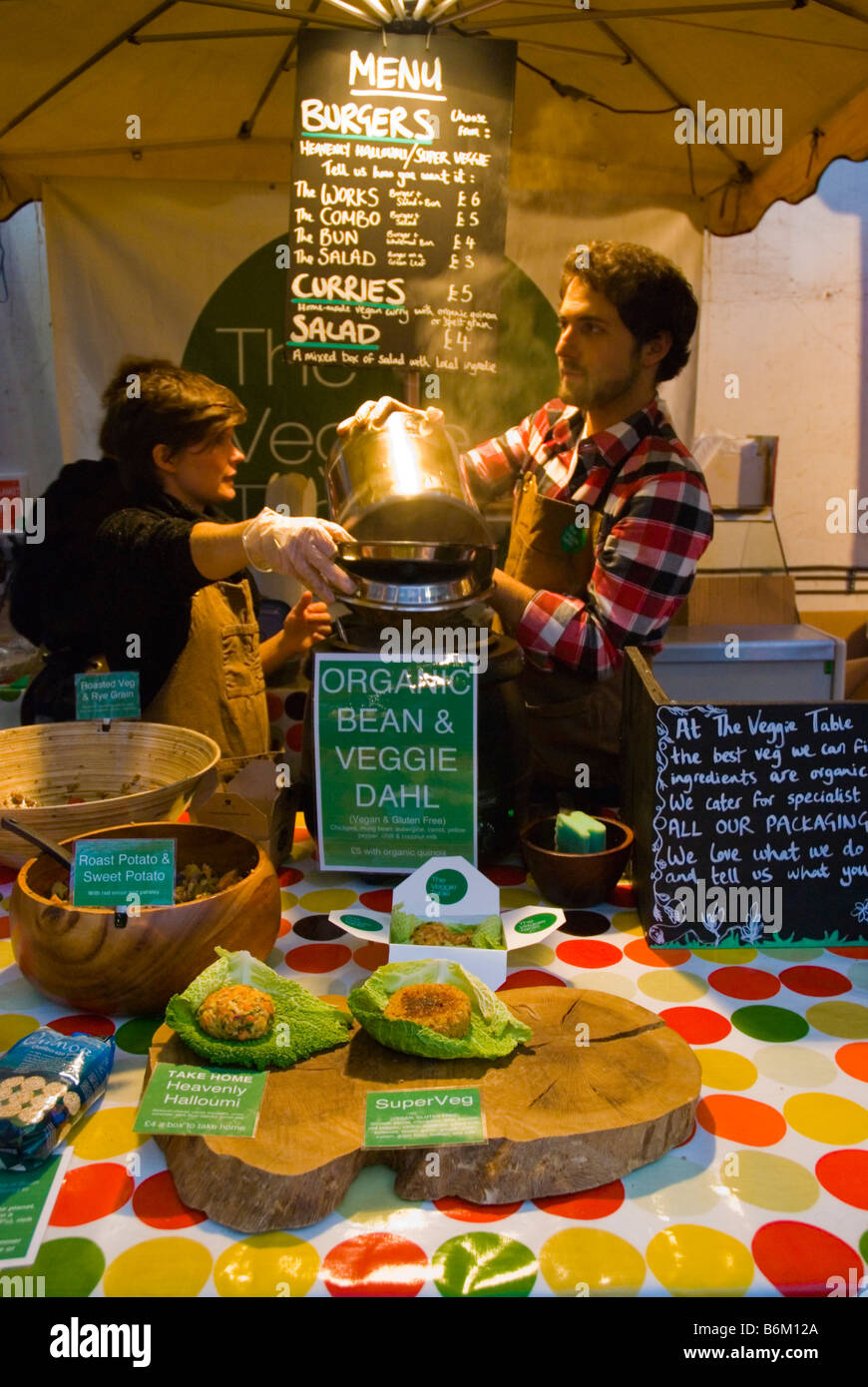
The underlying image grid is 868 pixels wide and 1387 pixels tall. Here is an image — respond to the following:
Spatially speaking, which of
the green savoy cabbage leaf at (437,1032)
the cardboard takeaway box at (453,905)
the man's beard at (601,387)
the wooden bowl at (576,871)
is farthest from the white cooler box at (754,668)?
the green savoy cabbage leaf at (437,1032)

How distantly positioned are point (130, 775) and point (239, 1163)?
3.10 ft

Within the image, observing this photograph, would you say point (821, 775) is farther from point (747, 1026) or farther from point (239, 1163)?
point (239, 1163)

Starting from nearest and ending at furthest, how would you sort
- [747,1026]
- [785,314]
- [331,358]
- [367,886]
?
[747,1026] → [367,886] → [331,358] → [785,314]

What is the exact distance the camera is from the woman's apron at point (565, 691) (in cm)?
227

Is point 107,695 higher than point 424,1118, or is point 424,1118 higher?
point 107,695

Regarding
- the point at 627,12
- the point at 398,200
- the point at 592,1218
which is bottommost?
the point at 592,1218

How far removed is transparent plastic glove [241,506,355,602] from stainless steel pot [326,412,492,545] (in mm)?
54

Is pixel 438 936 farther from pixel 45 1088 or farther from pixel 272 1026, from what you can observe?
pixel 45 1088

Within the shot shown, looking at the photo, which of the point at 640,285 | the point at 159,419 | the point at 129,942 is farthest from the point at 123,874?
the point at 640,285

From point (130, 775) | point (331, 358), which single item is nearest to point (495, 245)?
point (331, 358)

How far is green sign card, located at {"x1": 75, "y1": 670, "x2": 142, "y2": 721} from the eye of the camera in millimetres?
1738

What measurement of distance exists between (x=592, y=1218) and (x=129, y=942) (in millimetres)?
561

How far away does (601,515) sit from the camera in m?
2.20
